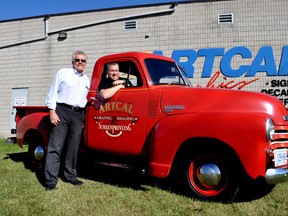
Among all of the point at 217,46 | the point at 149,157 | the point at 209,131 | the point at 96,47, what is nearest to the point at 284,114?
the point at 209,131

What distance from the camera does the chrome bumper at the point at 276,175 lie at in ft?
12.4

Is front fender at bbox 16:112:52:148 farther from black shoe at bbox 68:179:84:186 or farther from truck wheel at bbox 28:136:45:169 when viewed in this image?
black shoe at bbox 68:179:84:186

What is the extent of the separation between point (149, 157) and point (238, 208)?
1292mm

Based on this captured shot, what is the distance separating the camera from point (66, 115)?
502 centimetres

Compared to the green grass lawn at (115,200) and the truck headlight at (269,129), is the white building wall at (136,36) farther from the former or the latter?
the truck headlight at (269,129)

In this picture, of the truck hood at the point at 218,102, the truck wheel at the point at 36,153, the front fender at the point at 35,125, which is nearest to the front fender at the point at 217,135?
the truck hood at the point at 218,102

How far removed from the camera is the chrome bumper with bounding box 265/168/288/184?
3.79m

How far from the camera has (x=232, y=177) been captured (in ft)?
13.5

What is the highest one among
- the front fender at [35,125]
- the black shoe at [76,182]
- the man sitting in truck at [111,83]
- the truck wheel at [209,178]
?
the man sitting in truck at [111,83]

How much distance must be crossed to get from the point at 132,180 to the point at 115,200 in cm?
126

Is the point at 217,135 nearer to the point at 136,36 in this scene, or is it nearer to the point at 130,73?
the point at 130,73

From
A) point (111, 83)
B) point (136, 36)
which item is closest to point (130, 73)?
point (111, 83)

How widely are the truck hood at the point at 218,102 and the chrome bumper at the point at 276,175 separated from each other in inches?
23.0

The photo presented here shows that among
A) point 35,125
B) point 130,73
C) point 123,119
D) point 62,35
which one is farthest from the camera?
point 62,35
